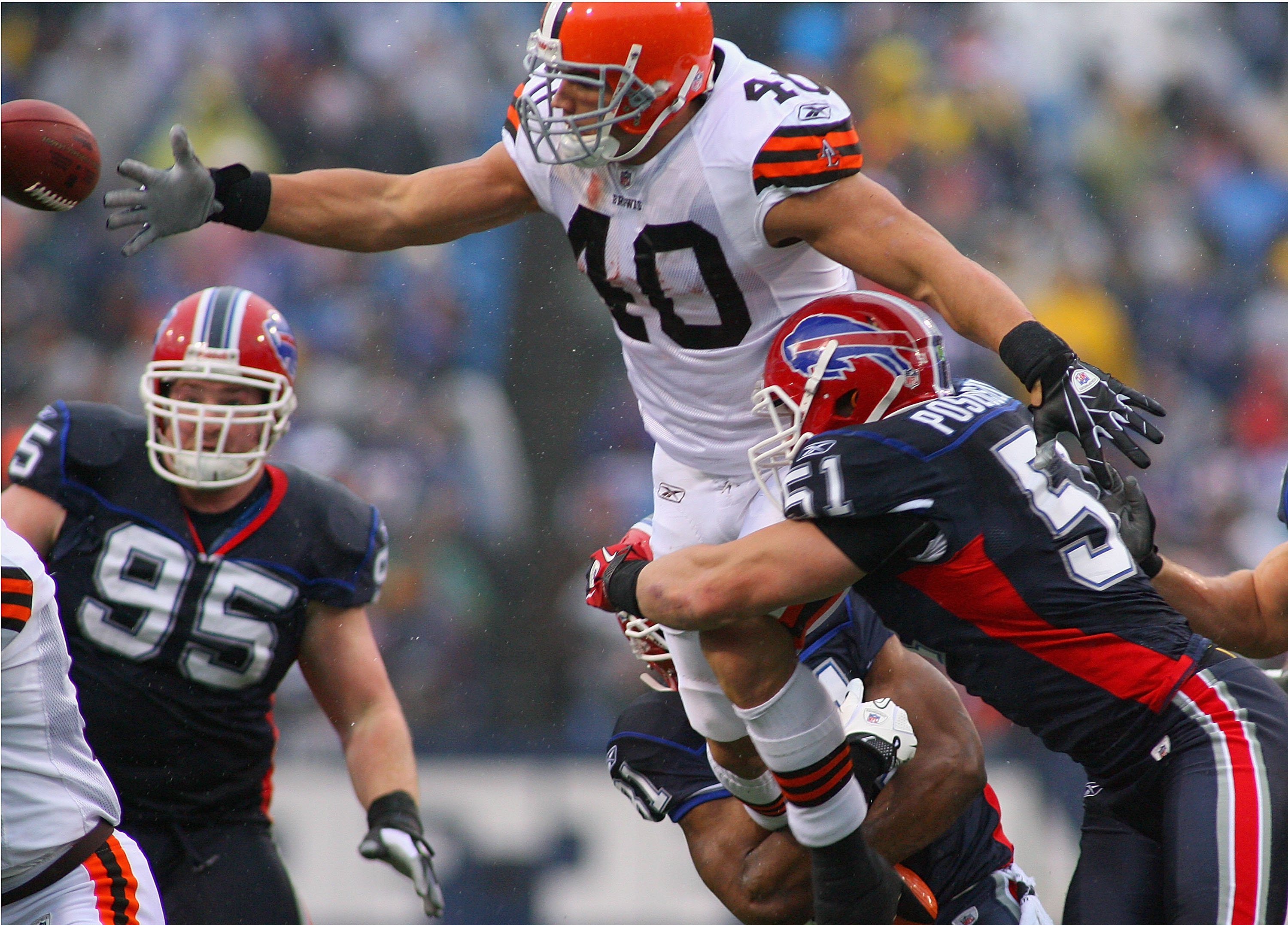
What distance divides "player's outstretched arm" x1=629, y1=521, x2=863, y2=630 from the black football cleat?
52 cm

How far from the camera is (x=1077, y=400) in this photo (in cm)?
258

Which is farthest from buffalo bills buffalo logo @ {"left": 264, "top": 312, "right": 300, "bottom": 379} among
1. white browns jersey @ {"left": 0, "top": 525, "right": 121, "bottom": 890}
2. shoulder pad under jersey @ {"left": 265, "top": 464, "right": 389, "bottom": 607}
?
white browns jersey @ {"left": 0, "top": 525, "right": 121, "bottom": 890}

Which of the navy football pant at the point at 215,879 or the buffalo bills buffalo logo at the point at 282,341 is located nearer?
the navy football pant at the point at 215,879

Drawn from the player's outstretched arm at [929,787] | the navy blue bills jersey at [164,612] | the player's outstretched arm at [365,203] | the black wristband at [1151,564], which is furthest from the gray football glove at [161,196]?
the black wristband at [1151,564]

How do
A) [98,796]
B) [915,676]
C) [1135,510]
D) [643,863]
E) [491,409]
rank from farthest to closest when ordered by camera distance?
[491,409], [643,863], [915,676], [1135,510], [98,796]

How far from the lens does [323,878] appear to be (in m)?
5.33

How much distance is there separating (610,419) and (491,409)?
0.52 m

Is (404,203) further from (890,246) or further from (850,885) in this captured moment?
(850,885)

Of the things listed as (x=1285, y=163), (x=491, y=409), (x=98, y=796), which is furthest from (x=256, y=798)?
(x=1285, y=163)

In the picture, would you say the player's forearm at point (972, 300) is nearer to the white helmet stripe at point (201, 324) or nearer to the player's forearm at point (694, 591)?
the player's forearm at point (694, 591)

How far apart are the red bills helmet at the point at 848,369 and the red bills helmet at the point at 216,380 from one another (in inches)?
54.0

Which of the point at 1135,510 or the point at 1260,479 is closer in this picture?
the point at 1135,510

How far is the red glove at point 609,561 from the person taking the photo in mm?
3072

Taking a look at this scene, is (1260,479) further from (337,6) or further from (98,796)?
(98,796)
